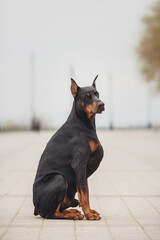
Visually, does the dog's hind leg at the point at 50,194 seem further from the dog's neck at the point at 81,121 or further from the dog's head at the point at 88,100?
the dog's head at the point at 88,100

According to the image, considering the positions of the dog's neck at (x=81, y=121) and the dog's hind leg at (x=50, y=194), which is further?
the dog's neck at (x=81, y=121)

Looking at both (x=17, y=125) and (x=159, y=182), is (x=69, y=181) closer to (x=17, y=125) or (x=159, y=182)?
(x=159, y=182)

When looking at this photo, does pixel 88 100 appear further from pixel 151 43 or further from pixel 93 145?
pixel 151 43

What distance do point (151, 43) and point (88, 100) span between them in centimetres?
2624

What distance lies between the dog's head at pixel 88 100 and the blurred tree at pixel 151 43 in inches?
1005

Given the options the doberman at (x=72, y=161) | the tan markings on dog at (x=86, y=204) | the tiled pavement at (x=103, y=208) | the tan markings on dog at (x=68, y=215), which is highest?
the doberman at (x=72, y=161)

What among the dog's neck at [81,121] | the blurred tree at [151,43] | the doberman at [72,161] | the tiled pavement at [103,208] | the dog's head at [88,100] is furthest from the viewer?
the blurred tree at [151,43]

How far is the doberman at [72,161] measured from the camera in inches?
196

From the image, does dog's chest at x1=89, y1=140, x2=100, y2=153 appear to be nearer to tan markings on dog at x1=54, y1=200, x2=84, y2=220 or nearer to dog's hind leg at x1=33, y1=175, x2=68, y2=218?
dog's hind leg at x1=33, y1=175, x2=68, y2=218

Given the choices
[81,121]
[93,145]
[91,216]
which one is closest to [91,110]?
[81,121]

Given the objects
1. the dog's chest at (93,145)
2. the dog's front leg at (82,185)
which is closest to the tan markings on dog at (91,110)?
the dog's chest at (93,145)

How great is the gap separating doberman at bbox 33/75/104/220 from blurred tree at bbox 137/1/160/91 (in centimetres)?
2561

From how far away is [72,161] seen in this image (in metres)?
5.04

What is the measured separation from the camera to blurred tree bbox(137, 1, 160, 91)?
29.7 meters
